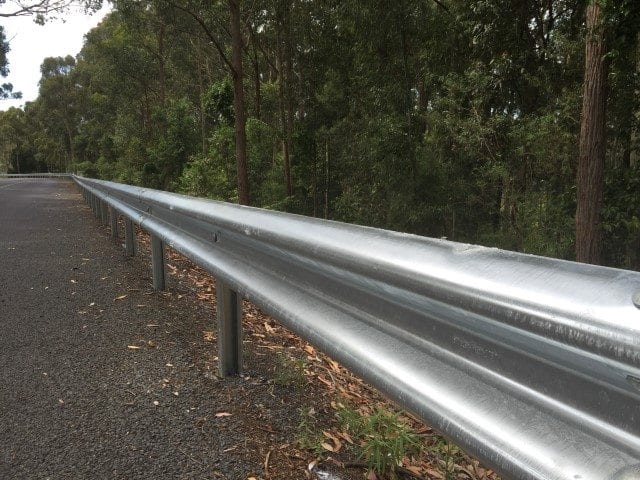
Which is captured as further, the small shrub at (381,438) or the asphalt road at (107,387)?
the small shrub at (381,438)

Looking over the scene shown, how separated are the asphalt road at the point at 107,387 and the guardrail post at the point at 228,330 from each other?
100 millimetres

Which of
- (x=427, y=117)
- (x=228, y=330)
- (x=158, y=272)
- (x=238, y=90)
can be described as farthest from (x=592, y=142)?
(x=228, y=330)

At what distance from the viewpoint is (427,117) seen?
18391 millimetres

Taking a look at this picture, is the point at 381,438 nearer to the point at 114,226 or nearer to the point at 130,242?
the point at 130,242

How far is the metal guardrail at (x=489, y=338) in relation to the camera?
782 millimetres

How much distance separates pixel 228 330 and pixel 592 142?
10364 mm

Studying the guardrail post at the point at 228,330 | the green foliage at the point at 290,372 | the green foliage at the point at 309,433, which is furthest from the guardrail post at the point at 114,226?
the green foliage at the point at 309,433

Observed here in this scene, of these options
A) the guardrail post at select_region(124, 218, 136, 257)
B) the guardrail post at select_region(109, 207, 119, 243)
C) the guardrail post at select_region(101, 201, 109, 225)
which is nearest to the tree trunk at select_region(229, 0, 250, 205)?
the guardrail post at select_region(101, 201, 109, 225)

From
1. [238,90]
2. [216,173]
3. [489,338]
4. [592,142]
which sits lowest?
[216,173]

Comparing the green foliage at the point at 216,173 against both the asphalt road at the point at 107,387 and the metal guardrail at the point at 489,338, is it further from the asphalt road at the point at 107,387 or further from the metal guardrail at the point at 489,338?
the metal guardrail at the point at 489,338

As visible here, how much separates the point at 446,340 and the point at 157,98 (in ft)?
154

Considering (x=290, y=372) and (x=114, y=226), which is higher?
(x=114, y=226)

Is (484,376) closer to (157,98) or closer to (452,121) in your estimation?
(452,121)

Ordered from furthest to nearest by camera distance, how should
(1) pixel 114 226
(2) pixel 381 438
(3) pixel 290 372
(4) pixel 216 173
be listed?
1. (4) pixel 216 173
2. (1) pixel 114 226
3. (3) pixel 290 372
4. (2) pixel 381 438
